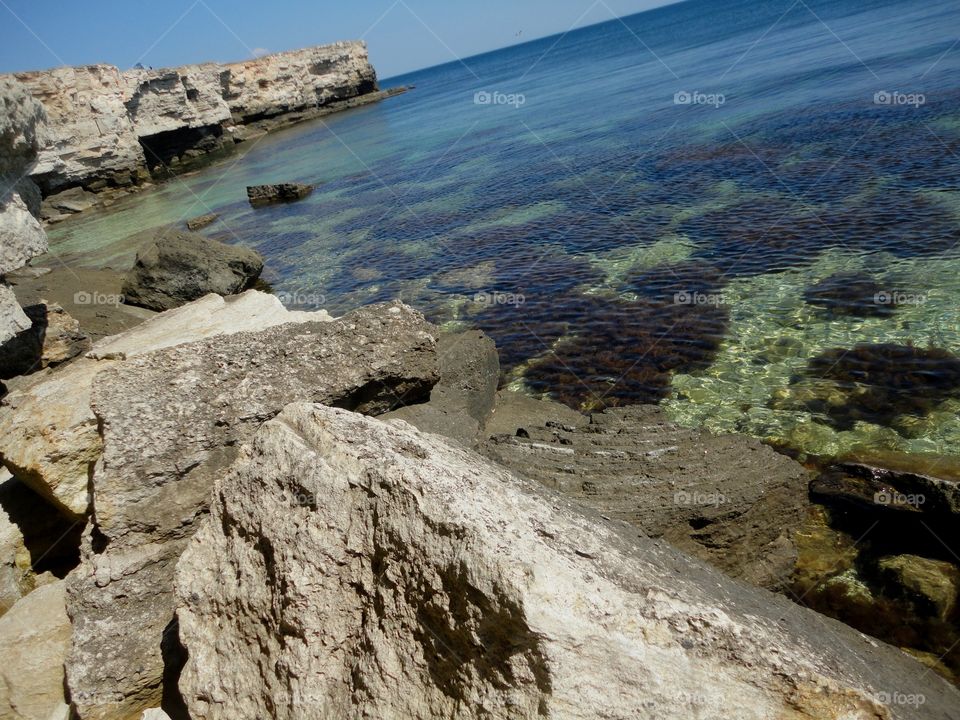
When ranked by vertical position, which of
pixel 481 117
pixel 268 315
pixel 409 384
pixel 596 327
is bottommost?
pixel 596 327

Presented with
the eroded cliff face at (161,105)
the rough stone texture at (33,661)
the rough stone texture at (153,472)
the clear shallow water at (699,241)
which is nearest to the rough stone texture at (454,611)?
the rough stone texture at (153,472)

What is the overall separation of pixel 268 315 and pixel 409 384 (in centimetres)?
257

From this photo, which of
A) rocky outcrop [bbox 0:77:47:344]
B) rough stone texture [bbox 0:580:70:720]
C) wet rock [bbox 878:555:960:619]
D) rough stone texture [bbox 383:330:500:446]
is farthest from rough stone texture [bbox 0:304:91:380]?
wet rock [bbox 878:555:960:619]

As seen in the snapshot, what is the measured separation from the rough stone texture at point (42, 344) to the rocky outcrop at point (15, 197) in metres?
1.12

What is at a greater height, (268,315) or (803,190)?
(268,315)

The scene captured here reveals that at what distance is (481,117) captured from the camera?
43.7 metres

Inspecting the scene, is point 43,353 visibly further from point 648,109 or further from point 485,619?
point 648,109

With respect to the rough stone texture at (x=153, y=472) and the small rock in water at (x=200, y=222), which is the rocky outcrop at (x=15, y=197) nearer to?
the rough stone texture at (x=153, y=472)

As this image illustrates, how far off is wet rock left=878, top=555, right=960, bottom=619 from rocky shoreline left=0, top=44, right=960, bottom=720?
2cm

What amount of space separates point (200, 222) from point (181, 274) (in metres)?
11.2

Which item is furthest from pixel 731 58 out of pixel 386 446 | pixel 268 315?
pixel 386 446

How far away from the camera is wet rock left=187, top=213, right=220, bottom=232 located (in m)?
25.0

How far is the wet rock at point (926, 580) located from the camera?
5289 mm

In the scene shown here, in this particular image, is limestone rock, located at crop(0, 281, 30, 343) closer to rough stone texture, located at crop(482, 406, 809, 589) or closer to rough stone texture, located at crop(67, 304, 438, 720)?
rough stone texture, located at crop(67, 304, 438, 720)
